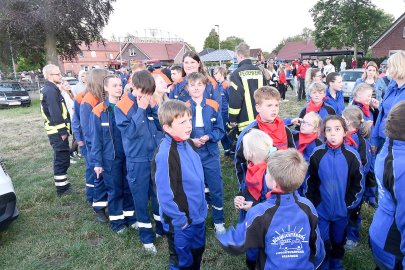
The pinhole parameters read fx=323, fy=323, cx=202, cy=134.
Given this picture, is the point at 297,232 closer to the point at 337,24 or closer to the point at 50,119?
the point at 50,119

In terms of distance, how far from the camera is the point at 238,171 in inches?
124

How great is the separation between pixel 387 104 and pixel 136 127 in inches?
118

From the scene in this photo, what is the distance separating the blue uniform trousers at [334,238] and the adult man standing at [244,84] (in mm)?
2299

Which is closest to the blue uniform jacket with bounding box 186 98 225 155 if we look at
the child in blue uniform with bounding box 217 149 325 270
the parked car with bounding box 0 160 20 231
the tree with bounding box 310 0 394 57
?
the child in blue uniform with bounding box 217 149 325 270

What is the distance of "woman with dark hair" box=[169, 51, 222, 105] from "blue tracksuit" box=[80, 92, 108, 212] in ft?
3.80

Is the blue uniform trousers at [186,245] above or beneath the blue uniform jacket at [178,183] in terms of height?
beneath

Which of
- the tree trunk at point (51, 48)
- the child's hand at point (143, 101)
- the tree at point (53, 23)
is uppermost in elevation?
the tree at point (53, 23)

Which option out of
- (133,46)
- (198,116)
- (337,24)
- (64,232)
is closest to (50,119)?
(64,232)

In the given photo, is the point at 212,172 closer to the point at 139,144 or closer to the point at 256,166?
the point at 139,144

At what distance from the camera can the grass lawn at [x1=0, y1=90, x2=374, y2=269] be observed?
3.55 metres

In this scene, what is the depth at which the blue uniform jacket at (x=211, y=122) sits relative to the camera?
3855 millimetres

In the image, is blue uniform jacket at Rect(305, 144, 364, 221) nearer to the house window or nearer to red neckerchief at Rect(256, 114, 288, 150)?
red neckerchief at Rect(256, 114, 288, 150)

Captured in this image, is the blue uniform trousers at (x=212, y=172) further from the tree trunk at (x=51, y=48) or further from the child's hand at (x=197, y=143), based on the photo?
the tree trunk at (x=51, y=48)

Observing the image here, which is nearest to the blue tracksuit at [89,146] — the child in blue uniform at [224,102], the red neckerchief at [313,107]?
the red neckerchief at [313,107]
